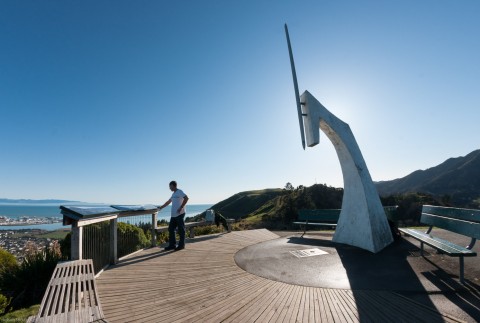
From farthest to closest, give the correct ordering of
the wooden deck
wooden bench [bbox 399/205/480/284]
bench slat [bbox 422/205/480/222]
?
bench slat [bbox 422/205/480/222]
wooden bench [bbox 399/205/480/284]
the wooden deck

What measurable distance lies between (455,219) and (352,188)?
2.72m

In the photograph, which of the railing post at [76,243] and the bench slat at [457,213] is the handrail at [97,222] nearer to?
the railing post at [76,243]

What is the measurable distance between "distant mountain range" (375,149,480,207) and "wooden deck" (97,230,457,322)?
175 feet

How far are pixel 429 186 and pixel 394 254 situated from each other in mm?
78797

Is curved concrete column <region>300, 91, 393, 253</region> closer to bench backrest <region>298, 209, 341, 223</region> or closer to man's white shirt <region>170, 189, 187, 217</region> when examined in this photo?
bench backrest <region>298, 209, 341, 223</region>

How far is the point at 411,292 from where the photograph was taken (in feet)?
14.7

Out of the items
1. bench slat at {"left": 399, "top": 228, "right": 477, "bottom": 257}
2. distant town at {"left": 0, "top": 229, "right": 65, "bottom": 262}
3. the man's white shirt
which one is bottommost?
bench slat at {"left": 399, "top": 228, "right": 477, "bottom": 257}

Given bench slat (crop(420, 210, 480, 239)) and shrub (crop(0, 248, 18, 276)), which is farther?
shrub (crop(0, 248, 18, 276))

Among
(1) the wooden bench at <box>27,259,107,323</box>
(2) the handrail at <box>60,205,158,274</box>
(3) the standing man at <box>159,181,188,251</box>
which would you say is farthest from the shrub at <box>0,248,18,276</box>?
(3) the standing man at <box>159,181,188,251</box>

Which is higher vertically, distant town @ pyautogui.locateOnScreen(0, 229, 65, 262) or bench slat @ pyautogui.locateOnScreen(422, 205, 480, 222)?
distant town @ pyautogui.locateOnScreen(0, 229, 65, 262)

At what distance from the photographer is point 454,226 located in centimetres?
591

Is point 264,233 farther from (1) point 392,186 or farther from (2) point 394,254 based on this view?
(1) point 392,186

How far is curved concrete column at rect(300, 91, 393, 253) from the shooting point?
7.75 meters

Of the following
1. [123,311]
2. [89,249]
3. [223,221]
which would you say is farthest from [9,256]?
[223,221]
